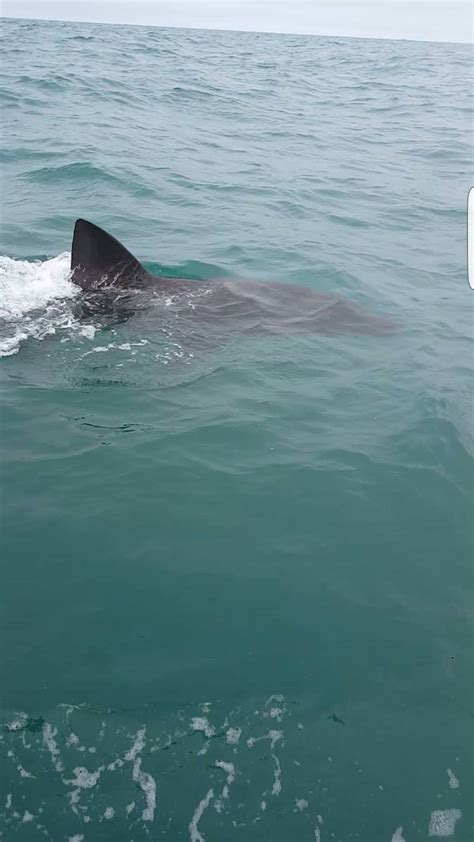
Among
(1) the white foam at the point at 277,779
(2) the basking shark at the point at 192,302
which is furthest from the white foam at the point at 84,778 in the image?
(2) the basking shark at the point at 192,302

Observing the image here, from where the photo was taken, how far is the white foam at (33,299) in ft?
28.3

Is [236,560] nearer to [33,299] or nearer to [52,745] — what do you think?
[52,745]

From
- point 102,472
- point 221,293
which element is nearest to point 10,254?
point 221,293

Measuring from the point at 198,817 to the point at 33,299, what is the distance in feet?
23.3

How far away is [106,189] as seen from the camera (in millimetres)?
17219

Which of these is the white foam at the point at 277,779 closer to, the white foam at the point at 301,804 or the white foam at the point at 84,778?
the white foam at the point at 301,804

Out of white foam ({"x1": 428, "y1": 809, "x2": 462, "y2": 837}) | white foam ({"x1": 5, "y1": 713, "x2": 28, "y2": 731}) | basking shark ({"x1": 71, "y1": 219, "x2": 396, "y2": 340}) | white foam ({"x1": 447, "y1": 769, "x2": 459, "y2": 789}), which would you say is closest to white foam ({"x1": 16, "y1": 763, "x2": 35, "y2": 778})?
white foam ({"x1": 5, "y1": 713, "x2": 28, "y2": 731})

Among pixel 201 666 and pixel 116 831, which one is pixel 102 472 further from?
pixel 116 831

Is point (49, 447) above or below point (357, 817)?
above

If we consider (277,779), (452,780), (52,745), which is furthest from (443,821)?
(52,745)

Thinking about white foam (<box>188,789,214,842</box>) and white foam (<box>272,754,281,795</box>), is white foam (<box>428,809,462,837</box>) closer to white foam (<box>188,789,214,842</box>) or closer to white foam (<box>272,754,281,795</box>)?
white foam (<box>272,754,281,795</box>)

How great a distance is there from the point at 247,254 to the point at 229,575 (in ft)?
29.5

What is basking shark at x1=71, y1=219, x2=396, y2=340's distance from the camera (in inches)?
368

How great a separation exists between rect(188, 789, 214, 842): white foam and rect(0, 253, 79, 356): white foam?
565cm
